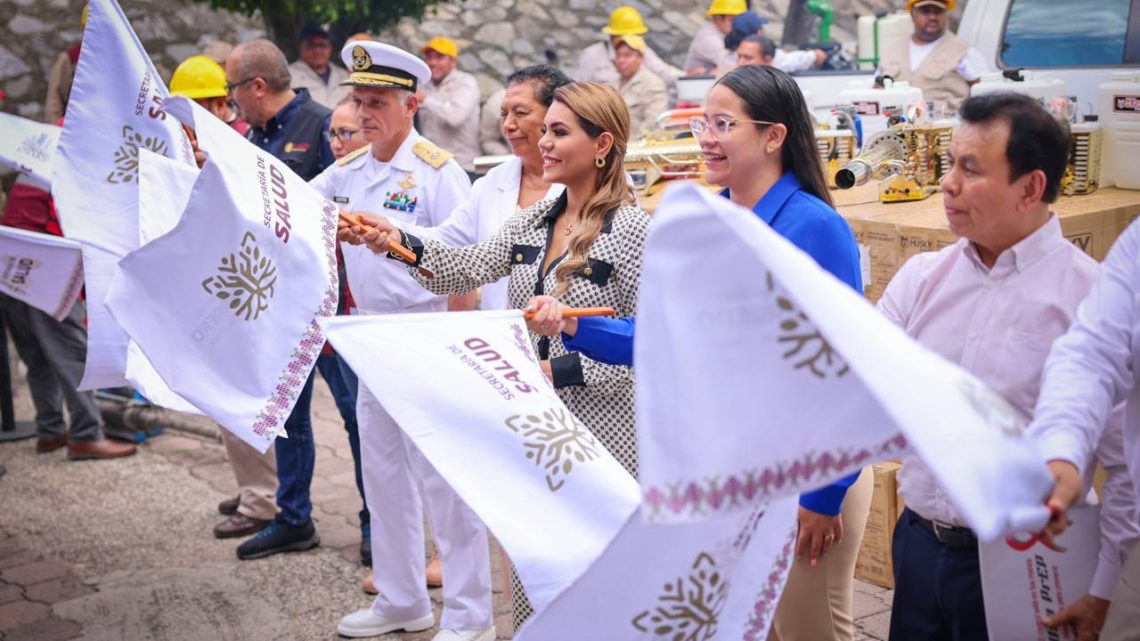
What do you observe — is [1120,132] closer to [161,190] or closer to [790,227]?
[790,227]

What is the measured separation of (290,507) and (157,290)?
230 centimetres

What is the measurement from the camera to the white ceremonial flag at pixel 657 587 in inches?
100

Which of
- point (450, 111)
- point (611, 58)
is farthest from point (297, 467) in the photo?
point (611, 58)

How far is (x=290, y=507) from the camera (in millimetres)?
5797

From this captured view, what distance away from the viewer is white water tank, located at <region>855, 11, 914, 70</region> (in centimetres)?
873

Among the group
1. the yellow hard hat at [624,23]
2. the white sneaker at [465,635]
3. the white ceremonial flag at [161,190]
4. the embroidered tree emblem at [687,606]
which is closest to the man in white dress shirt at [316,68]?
the yellow hard hat at [624,23]

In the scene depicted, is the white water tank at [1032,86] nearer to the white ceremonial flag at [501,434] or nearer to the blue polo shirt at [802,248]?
the blue polo shirt at [802,248]

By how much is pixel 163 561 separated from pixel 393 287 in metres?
2.04

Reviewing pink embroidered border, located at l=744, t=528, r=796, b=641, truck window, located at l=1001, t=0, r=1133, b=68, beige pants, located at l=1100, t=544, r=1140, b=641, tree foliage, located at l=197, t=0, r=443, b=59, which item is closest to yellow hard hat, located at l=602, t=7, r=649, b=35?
tree foliage, located at l=197, t=0, r=443, b=59

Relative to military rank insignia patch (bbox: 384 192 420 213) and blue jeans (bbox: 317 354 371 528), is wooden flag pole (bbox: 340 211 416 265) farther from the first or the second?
blue jeans (bbox: 317 354 371 528)

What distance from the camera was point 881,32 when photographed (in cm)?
896

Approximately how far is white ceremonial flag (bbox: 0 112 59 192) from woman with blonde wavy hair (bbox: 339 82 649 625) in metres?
2.35

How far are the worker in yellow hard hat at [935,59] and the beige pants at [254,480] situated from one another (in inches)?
171

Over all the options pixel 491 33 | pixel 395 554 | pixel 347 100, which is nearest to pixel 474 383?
pixel 395 554
